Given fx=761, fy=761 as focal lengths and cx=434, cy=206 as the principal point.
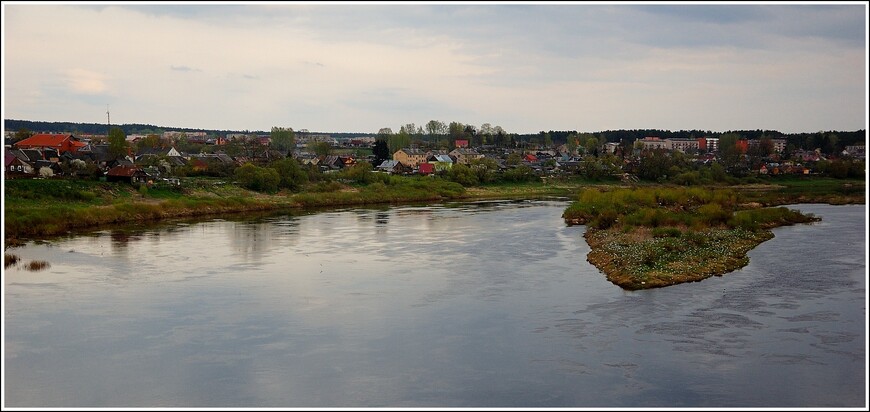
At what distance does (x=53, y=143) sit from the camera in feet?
146

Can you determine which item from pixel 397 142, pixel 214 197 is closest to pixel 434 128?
pixel 397 142

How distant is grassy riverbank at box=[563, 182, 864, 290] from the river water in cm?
59

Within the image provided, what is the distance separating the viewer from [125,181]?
30812 mm

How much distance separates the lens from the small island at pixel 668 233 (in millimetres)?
15445

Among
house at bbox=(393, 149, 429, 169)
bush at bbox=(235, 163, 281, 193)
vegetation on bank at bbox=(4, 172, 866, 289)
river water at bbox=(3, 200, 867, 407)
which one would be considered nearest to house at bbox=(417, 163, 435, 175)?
vegetation on bank at bbox=(4, 172, 866, 289)

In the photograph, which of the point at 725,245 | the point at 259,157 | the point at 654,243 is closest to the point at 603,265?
the point at 654,243

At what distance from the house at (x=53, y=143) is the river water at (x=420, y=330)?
2626 centimetres

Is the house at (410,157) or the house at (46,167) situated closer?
the house at (46,167)

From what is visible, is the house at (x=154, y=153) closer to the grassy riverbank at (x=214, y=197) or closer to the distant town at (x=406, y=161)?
the distant town at (x=406, y=161)

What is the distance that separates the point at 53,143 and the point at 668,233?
1492 inches

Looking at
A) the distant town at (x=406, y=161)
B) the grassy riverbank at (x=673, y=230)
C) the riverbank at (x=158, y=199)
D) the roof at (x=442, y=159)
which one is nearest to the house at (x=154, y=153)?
the distant town at (x=406, y=161)

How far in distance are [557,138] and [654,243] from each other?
107584mm

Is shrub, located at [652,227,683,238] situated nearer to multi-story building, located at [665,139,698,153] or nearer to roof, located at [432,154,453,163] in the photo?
roof, located at [432,154,453,163]

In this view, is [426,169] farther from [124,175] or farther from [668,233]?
[668,233]
